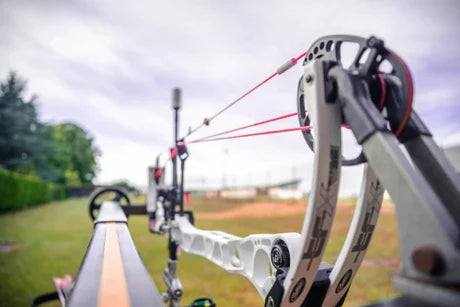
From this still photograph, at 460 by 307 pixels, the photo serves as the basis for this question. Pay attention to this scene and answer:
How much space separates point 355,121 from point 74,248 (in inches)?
329

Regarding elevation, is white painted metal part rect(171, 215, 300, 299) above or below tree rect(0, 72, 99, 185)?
below

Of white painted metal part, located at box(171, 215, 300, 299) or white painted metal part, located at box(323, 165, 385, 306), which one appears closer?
white painted metal part, located at box(323, 165, 385, 306)

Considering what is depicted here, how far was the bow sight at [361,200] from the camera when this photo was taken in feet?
2.89

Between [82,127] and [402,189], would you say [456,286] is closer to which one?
[402,189]

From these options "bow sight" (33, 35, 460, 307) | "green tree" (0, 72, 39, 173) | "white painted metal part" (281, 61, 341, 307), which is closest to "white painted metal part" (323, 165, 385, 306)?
"bow sight" (33, 35, 460, 307)

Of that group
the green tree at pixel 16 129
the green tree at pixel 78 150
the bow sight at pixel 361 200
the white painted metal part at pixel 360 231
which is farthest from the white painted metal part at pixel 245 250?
the green tree at pixel 78 150

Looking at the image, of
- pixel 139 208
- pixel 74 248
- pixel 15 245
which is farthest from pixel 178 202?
pixel 15 245

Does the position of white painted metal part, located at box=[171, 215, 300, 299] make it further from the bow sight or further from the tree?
the tree

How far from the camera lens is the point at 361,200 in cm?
136

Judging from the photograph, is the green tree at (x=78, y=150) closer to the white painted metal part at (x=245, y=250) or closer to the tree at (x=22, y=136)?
the tree at (x=22, y=136)

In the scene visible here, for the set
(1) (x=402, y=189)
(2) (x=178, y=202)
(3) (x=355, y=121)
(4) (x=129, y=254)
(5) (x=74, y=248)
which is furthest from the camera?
(5) (x=74, y=248)

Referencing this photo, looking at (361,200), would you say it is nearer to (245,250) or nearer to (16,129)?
(245,250)

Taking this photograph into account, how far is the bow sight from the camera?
0.88 metres

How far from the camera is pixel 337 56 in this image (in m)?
1.36
